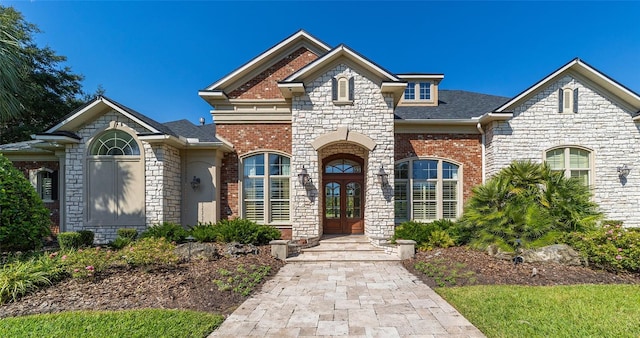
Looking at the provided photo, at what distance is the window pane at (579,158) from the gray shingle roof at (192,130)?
1320cm

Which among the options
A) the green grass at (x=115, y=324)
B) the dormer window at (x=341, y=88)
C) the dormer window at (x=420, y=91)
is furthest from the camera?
the dormer window at (x=420, y=91)

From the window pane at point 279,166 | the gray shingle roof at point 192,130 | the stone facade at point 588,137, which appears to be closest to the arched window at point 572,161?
the stone facade at point 588,137

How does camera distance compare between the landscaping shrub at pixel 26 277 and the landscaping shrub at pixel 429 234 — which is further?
the landscaping shrub at pixel 429 234

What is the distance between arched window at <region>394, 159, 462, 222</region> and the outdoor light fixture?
192 cm

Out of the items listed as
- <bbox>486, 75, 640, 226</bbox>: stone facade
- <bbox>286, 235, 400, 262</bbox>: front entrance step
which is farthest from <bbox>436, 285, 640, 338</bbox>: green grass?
<bbox>486, 75, 640, 226</bbox>: stone facade

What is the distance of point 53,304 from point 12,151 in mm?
10196

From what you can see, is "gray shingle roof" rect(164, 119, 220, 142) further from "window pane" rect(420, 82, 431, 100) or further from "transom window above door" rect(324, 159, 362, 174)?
"window pane" rect(420, 82, 431, 100)

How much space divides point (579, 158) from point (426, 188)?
5.56 meters

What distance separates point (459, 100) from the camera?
13.6m

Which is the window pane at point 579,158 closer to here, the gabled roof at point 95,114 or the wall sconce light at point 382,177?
the wall sconce light at point 382,177

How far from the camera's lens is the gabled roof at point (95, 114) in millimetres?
9367

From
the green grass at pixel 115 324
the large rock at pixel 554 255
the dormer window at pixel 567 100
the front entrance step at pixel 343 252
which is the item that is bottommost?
the front entrance step at pixel 343 252

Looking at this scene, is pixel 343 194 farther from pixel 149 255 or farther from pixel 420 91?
pixel 149 255

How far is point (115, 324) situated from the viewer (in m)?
4.20
